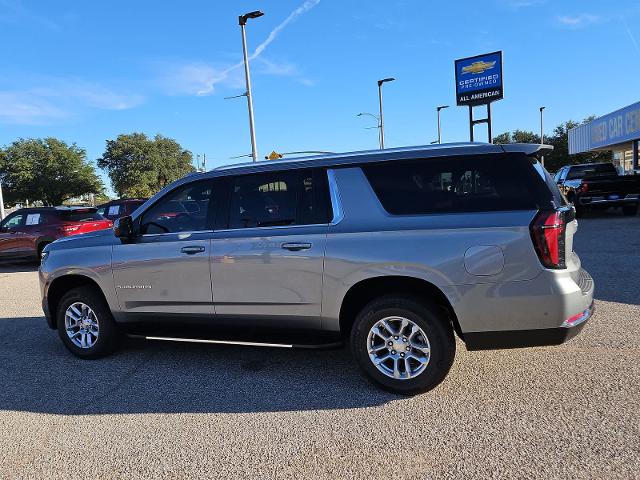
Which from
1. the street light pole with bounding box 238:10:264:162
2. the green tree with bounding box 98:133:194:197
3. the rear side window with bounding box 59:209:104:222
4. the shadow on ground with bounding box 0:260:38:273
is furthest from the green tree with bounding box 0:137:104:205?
the rear side window with bounding box 59:209:104:222

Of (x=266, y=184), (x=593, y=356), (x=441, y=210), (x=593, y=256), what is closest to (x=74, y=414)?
(x=266, y=184)

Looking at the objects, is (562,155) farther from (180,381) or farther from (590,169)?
(180,381)

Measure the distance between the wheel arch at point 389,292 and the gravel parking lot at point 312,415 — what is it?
61 centimetres

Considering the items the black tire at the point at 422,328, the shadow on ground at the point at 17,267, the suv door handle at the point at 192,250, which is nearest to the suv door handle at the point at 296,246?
the black tire at the point at 422,328

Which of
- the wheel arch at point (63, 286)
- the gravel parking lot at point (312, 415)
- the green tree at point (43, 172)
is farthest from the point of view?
the green tree at point (43, 172)

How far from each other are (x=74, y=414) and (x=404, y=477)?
2648 mm

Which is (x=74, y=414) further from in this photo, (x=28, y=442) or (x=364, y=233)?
(x=364, y=233)

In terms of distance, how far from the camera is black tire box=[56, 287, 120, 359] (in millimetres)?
5145

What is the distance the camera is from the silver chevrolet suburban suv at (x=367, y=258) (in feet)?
12.0

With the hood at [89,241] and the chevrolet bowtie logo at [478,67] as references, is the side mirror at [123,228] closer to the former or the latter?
the hood at [89,241]

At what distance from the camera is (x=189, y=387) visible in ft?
14.5

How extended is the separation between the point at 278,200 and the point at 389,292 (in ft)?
4.07

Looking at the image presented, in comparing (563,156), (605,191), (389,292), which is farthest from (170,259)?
(563,156)

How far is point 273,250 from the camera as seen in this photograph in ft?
13.9
